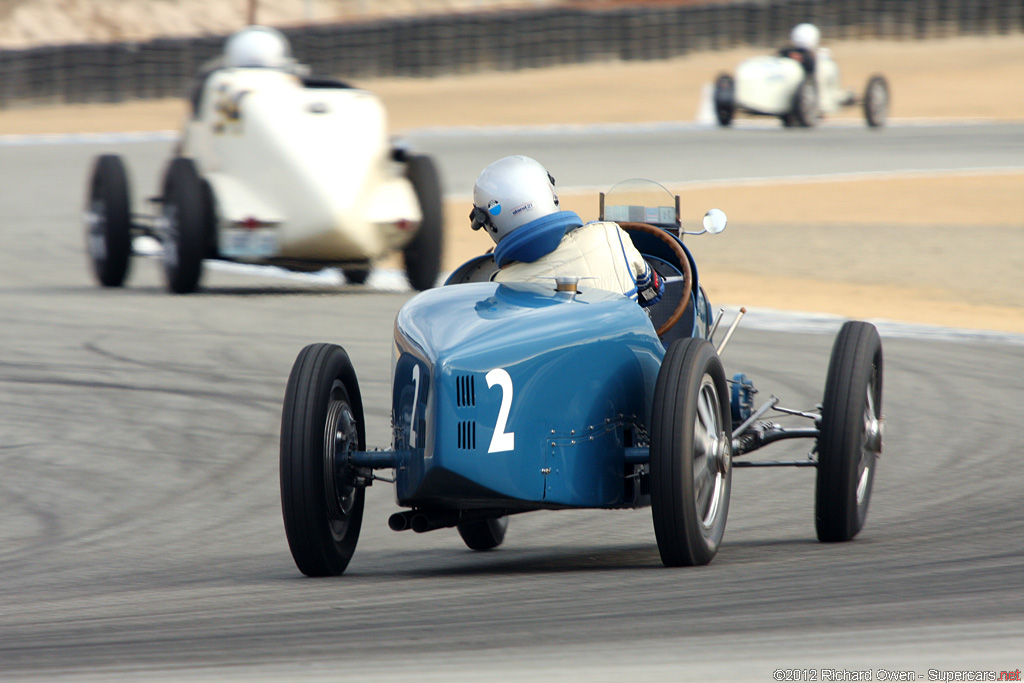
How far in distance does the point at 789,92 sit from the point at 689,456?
29006 millimetres

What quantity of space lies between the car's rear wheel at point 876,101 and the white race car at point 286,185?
2139 cm

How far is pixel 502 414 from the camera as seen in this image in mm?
4980

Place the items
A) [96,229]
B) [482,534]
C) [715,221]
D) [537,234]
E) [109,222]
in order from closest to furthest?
[537,234]
[482,534]
[715,221]
[109,222]
[96,229]

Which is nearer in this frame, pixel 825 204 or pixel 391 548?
pixel 391 548

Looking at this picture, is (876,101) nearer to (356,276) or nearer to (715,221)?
(356,276)

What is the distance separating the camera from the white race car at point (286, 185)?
42.3 feet

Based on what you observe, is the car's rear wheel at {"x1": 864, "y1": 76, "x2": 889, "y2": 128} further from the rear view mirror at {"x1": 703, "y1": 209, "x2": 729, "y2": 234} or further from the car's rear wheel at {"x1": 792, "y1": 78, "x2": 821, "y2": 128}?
the rear view mirror at {"x1": 703, "y1": 209, "x2": 729, "y2": 234}

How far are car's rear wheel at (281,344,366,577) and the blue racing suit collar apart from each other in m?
0.71

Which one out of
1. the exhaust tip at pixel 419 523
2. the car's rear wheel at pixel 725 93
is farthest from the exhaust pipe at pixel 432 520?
the car's rear wheel at pixel 725 93

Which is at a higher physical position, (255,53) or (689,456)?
(255,53)

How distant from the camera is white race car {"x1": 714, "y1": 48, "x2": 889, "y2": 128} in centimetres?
3288

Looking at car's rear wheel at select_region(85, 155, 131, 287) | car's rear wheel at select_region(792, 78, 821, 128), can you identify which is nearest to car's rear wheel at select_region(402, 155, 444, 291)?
car's rear wheel at select_region(85, 155, 131, 287)

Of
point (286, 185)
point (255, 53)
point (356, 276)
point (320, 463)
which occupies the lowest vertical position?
point (356, 276)

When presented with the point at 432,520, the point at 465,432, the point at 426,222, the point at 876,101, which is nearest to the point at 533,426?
the point at 465,432
